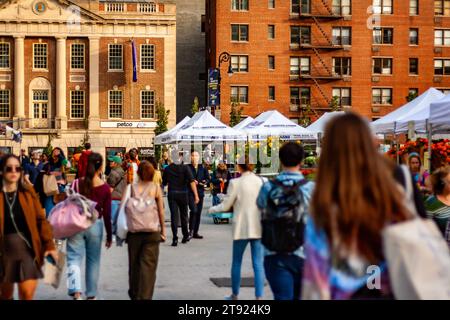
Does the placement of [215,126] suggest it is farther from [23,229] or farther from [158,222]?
[23,229]

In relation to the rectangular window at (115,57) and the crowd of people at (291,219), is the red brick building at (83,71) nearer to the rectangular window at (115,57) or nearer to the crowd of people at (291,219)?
the rectangular window at (115,57)

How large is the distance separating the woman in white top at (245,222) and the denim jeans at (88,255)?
4.59ft

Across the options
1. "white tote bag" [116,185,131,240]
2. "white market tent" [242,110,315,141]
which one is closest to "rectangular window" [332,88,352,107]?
"white market tent" [242,110,315,141]

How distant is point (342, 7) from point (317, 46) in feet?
14.3

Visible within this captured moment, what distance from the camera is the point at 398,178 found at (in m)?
4.38

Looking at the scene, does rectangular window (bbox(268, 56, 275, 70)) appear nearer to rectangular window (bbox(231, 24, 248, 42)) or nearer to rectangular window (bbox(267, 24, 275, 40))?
rectangular window (bbox(267, 24, 275, 40))

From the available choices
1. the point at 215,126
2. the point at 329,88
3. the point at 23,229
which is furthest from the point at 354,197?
the point at 329,88

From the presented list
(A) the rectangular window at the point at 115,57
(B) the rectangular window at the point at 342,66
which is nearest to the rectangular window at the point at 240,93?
(B) the rectangular window at the point at 342,66

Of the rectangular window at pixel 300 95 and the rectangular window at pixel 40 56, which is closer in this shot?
the rectangular window at pixel 40 56

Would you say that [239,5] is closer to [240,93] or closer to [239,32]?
[239,32]

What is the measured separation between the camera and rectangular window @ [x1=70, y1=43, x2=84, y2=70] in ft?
213

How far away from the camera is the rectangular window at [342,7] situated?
230 ft

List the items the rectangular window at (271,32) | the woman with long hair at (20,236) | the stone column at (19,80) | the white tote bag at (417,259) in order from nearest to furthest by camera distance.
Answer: the white tote bag at (417,259)
the woman with long hair at (20,236)
the stone column at (19,80)
the rectangular window at (271,32)
